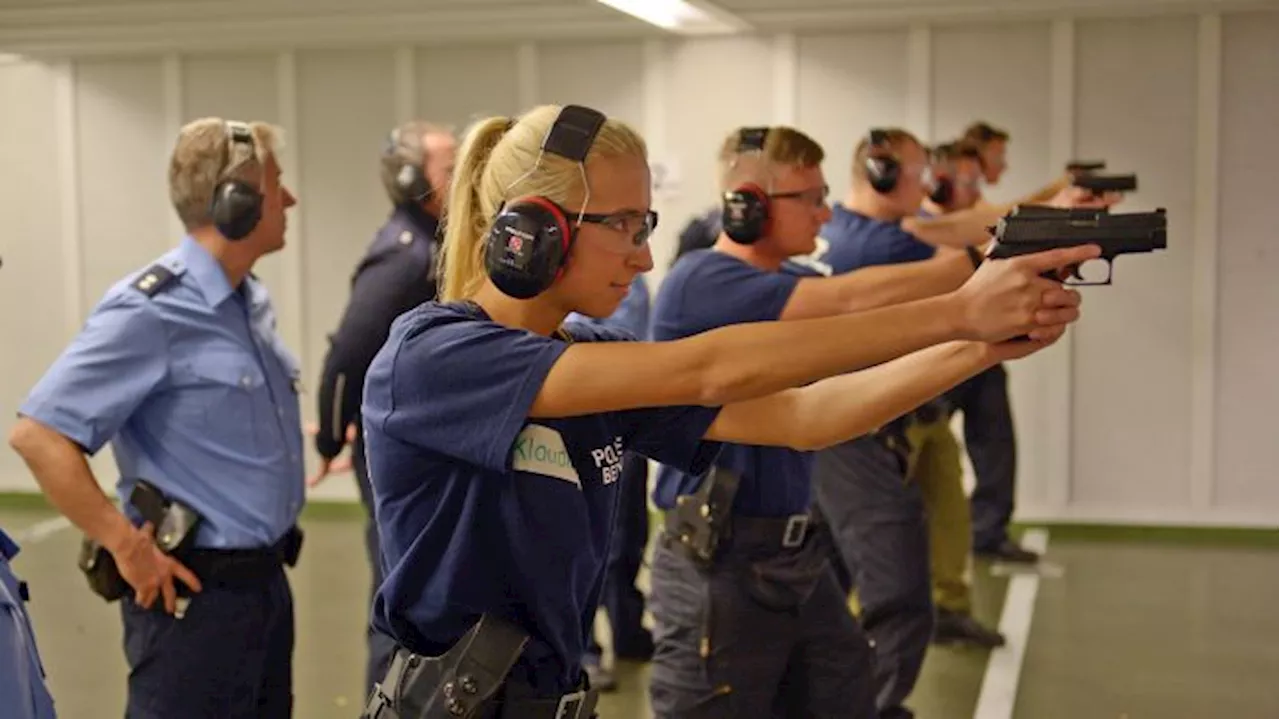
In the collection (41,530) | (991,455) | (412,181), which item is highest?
(412,181)

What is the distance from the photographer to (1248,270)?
8.71 metres

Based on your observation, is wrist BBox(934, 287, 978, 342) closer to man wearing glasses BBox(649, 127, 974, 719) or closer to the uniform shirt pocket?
man wearing glasses BBox(649, 127, 974, 719)

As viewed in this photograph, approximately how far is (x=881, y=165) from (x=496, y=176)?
3.45 metres

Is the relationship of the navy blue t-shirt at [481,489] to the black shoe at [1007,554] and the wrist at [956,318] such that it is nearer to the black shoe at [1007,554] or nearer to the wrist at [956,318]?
the wrist at [956,318]

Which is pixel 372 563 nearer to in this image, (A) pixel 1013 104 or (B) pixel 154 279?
(B) pixel 154 279

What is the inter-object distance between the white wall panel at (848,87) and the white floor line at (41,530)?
472 centimetres

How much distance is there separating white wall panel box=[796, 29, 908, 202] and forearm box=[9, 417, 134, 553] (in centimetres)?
592

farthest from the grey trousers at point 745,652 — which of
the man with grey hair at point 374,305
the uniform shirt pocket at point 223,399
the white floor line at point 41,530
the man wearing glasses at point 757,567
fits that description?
the white floor line at point 41,530

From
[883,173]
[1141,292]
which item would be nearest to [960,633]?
[883,173]

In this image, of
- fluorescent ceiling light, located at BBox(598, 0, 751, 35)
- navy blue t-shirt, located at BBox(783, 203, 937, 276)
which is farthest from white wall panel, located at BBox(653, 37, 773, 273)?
navy blue t-shirt, located at BBox(783, 203, 937, 276)

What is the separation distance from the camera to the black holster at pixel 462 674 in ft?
8.18

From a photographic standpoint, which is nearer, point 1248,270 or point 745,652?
point 745,652

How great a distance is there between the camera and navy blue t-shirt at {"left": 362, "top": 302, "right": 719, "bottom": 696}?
2.37m

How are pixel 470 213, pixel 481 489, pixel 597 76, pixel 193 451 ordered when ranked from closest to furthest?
pixel 481 489
pixel 470 213
pixel 193 451
pixel 597 76
